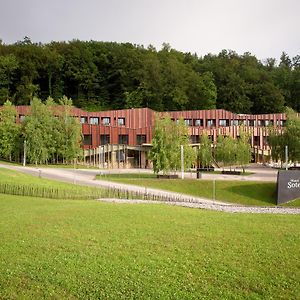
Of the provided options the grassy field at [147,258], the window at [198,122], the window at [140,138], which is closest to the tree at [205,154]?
the window at [140,138]

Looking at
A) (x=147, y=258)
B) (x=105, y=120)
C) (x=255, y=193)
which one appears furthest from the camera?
(x=105, y=120)

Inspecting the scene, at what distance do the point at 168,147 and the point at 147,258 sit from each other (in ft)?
111

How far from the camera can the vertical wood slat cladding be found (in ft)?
229

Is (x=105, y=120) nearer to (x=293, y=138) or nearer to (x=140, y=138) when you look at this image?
(x=140, y=138)

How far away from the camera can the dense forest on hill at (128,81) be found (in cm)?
10006

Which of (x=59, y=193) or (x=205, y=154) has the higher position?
(x=205, y=154)

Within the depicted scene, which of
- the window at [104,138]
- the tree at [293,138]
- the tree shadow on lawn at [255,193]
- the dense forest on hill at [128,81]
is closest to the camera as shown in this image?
the tree shadow on lawn at [255,193]

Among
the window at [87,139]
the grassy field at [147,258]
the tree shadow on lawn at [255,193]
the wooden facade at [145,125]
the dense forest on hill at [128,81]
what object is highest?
the dense forest on hill at [128,81]

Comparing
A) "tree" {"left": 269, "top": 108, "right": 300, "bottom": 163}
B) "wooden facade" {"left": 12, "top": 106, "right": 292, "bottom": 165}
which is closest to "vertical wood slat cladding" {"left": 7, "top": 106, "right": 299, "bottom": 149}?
"wooden facade" {"left": 12, "top": 106, "right": 292, "bottom": 165}

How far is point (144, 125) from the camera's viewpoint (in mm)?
79500

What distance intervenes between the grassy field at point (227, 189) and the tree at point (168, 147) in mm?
3828

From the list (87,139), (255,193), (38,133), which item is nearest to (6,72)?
(87,139)

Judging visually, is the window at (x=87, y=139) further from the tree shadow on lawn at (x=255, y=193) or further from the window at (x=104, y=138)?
the tree shadow on lawn at (x=255, y=193)

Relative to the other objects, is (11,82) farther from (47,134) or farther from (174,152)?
(174,152)
